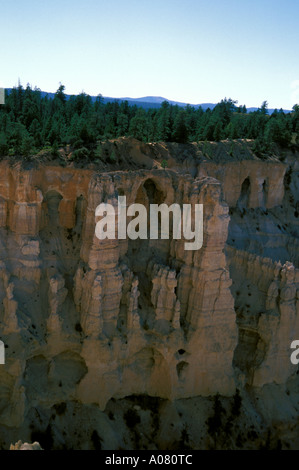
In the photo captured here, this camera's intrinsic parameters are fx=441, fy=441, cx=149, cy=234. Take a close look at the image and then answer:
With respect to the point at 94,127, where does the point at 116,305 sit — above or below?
below

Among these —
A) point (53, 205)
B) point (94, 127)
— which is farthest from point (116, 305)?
point (94, 127)

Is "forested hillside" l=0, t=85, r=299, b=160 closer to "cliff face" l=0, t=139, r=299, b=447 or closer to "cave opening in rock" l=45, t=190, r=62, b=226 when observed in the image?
"cave opening in rock" l=45, t=190, r=62, b=226

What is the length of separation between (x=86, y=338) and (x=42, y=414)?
17.0 ft

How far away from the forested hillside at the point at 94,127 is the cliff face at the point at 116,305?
3.62m

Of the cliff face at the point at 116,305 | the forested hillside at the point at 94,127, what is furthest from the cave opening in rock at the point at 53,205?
the forested hillside at the point at 94,127

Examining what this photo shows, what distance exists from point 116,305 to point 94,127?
15.9 meters

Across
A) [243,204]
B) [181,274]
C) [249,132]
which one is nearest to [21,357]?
[181,274]

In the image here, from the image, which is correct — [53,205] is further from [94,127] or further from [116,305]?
[94,127]

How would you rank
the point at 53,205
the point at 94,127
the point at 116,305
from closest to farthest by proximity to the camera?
the point at 116,305 → the point at 53,205 → the point at 94,127

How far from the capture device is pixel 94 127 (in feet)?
121

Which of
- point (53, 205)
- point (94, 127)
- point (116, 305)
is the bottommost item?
point (116, 305)

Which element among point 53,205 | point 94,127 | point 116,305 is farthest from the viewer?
point 94,127

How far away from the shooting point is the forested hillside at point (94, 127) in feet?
104
